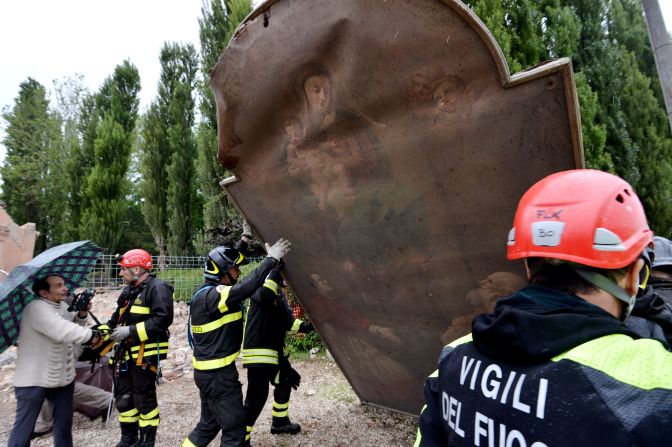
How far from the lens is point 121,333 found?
3814 millimetres

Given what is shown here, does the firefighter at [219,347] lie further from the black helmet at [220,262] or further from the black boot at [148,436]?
the black boot at [148,436]

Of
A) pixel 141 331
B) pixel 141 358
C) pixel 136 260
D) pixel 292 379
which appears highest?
pixel 136 260

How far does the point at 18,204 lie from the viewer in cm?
2416

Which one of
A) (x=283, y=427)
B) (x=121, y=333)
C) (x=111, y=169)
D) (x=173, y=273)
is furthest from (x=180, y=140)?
(x=283, y=427)

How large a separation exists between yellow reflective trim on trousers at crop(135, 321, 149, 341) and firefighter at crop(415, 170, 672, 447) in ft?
11.2

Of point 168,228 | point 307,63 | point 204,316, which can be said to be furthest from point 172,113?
point 307,63

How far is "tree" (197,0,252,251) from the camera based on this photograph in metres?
12.9

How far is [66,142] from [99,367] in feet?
82.4

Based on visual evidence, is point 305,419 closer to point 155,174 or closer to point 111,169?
point 155,174

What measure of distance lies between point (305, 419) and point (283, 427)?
423 millimetres

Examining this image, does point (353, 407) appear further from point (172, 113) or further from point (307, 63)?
point (172, 113)

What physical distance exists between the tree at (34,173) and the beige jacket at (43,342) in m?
25.1

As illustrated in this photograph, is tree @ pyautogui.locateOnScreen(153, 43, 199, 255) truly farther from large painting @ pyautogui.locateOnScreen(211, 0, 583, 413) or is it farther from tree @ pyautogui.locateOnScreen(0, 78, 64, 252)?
large painting @ pyautogui.locateOnScreen(211, 0, 583, 413)

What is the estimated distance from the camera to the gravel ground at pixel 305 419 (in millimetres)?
3973
